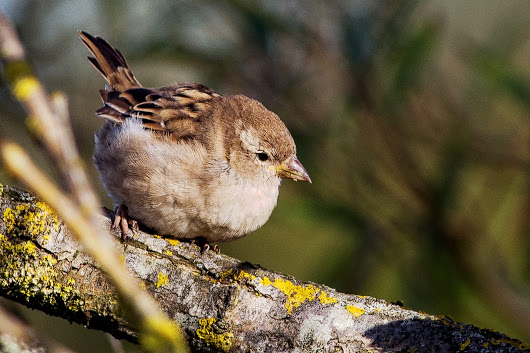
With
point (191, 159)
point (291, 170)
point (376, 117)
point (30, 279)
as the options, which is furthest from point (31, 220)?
point (376, 117)

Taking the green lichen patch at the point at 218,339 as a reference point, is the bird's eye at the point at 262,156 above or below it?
above

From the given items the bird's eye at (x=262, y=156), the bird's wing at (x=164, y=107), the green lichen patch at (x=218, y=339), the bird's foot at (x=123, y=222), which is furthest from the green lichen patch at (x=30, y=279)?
the bird's eye at (x=262, y=156)

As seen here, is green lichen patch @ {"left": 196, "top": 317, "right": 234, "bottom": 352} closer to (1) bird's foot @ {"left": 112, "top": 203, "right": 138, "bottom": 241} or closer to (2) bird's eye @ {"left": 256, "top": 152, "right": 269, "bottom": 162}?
(1) bird's foot @ {"left": 112, "top": 203, "right": 138, "bottom": 241}

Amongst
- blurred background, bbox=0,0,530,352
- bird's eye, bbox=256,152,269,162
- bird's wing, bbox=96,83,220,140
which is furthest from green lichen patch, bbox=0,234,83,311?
blurred background, bbox=0,0,530,352

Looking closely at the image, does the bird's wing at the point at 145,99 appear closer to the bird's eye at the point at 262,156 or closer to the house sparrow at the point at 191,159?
the house sparrow at the point at 191,159

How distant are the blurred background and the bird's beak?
0.93 feet

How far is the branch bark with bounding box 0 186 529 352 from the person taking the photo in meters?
1.99

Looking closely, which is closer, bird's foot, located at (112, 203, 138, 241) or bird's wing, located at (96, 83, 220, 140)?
bird's foot, located at (112, 203, 138, 241)

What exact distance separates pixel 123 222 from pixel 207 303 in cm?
61

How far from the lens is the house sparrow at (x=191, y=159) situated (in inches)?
112

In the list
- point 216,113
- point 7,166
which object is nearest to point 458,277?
point 216,113

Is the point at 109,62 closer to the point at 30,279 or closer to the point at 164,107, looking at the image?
the point at 164,107

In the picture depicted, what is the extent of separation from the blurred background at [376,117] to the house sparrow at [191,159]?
0.40 m

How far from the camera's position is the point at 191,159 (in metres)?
2.95
